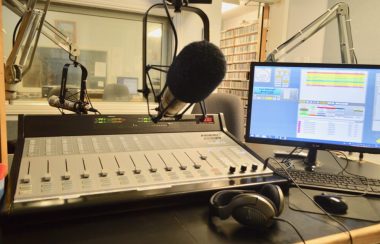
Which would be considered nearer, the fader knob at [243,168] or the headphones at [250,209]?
the headphones at [250,209]

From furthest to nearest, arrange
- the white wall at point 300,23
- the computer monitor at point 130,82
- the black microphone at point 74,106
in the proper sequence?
the white wall at point 300,23 < the computer monitor at point 130,82 < the black microphone at point 74,106

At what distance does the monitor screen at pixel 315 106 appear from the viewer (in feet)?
3.43

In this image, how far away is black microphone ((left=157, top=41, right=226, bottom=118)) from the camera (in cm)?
50

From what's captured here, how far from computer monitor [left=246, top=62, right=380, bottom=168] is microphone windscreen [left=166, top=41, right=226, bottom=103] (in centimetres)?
65

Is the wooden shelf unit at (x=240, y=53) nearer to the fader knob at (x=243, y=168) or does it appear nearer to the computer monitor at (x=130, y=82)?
the computer monitor at (x=130, y=82)

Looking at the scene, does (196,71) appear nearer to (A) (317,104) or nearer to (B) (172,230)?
(B) (172,230)

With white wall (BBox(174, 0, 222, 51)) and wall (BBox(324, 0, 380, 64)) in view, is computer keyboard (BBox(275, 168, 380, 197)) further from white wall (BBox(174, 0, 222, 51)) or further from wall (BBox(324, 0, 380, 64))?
wall (BBox(324, 0, 380, 64))

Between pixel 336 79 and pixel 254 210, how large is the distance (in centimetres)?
68

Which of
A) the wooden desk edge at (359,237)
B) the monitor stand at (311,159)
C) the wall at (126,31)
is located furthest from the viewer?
the wall at (126,31)

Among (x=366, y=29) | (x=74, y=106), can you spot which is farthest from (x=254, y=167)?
(x=366, y=29)

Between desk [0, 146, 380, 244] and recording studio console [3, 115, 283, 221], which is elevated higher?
recording studio console [3, 115, 283, 221]

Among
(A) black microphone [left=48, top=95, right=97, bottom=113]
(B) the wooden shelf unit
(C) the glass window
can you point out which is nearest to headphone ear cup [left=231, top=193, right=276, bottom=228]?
(A) black microphone [left=48, top=95, right=97, bottom=113]

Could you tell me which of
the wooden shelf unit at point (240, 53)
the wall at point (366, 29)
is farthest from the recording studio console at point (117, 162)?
the wooden shelf unit at point (240, 53)

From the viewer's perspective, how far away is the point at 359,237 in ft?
2.15
